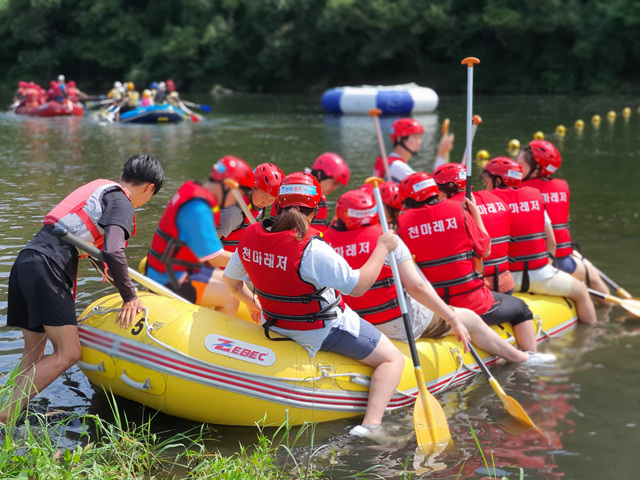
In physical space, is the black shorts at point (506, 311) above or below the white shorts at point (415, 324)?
below

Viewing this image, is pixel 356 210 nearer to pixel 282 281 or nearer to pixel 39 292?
pixel 282 281

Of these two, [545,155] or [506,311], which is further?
[545,155]

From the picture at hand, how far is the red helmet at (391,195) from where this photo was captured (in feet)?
19.8

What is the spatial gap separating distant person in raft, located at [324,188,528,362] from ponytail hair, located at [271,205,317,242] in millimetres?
712

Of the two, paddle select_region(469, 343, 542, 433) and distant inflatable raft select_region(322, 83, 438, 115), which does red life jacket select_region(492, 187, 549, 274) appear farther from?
distant inflatable raft select_region(322, 83, 438, 115)

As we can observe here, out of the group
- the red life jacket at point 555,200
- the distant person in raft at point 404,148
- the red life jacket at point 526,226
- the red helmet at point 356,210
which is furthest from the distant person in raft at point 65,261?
the red life jacket at point 555,200

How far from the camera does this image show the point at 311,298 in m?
4.34

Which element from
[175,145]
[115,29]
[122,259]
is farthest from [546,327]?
[115,29]

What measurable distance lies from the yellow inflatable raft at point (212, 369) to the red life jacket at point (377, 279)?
1.52ft

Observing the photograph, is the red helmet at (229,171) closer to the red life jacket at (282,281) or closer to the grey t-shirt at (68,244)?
the red life jacket at (282,281)

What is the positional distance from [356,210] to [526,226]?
2.06 metres

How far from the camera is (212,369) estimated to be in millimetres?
4465

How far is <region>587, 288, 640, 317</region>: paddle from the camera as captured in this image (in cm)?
676

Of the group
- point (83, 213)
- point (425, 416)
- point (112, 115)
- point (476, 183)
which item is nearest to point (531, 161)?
point (476, 183)
